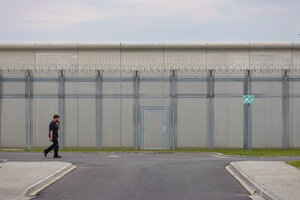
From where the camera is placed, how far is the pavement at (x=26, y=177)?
12883mm

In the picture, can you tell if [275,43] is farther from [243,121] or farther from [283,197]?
[283,197]

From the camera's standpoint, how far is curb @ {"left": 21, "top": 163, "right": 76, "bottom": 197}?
1303 cm

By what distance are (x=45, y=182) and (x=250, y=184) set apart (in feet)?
15.1

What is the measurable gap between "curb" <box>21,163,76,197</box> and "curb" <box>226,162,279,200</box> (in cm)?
443

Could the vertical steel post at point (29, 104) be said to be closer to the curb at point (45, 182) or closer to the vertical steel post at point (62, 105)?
the vertical steel post at point (62, 105)

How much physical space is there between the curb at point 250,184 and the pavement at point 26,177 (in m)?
4.49

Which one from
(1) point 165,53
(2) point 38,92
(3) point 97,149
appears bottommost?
(3) point 97,149

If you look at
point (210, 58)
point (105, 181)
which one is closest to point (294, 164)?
point (105, 181)

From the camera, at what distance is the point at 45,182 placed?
578 inches

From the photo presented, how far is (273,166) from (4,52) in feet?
60.2

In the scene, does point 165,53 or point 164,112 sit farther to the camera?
point 165,53

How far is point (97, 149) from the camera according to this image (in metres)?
29.1

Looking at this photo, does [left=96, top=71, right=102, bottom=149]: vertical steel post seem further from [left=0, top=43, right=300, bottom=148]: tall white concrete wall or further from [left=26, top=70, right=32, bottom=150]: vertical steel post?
[left=26, top=70, right=32, bottom=150]: vertical steel post

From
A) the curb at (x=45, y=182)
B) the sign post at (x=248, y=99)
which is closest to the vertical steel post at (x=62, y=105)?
the sign post at (x=248, y=99)
